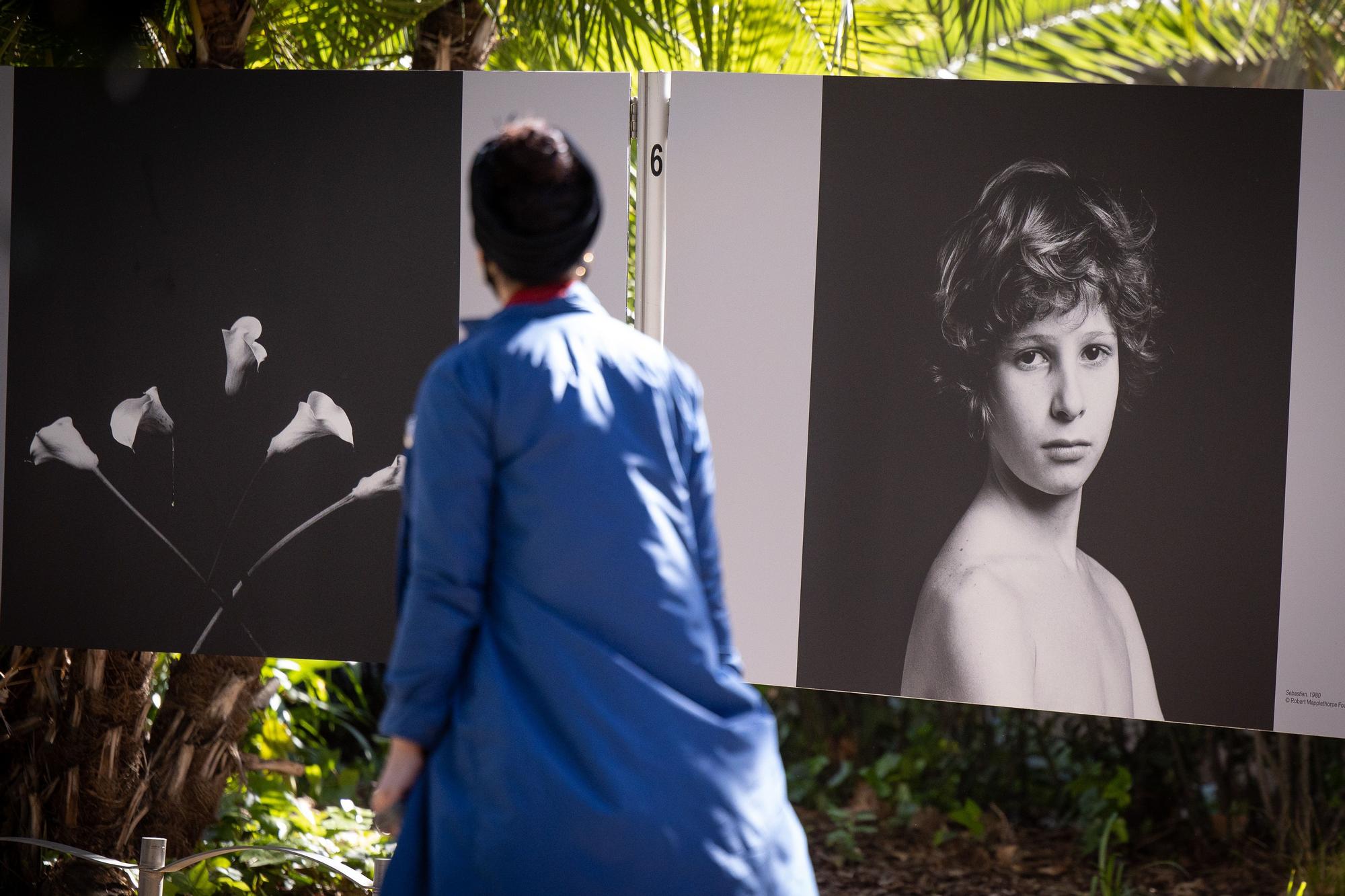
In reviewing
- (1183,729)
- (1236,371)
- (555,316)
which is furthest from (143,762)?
(1183,729)

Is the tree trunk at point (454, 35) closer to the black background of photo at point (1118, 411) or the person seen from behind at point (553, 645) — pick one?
the black background of photo at point (1118, 411)

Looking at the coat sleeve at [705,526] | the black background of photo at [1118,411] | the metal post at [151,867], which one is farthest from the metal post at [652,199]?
the metal post at [151,867]

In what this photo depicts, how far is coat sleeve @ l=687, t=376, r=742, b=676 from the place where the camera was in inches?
60.2

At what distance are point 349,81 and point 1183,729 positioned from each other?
3530 mm

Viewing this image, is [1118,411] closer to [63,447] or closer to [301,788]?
[63,447]

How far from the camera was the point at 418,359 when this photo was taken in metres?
2.46

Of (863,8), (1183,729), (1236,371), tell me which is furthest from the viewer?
(1183,729)

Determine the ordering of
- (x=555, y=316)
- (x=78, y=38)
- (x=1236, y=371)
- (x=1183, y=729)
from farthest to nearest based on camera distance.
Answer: (x=1183, y=729) → (x=78, y=38) → (x=1236, y=371) → (x=555, y=316)

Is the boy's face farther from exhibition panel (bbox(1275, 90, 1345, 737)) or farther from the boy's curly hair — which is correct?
exhibition panel (bbox(1275, 90, 1345, 737))

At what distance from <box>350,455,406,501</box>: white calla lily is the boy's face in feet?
4.11

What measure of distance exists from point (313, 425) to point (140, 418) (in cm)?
40

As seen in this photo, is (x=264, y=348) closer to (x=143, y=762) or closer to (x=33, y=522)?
(x=33, y=522)

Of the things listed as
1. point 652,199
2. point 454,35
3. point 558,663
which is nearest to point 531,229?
point 558,663

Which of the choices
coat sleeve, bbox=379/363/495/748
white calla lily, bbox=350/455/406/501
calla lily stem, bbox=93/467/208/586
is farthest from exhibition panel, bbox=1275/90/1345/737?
calla lily stem, bbox=93/467/208/586
